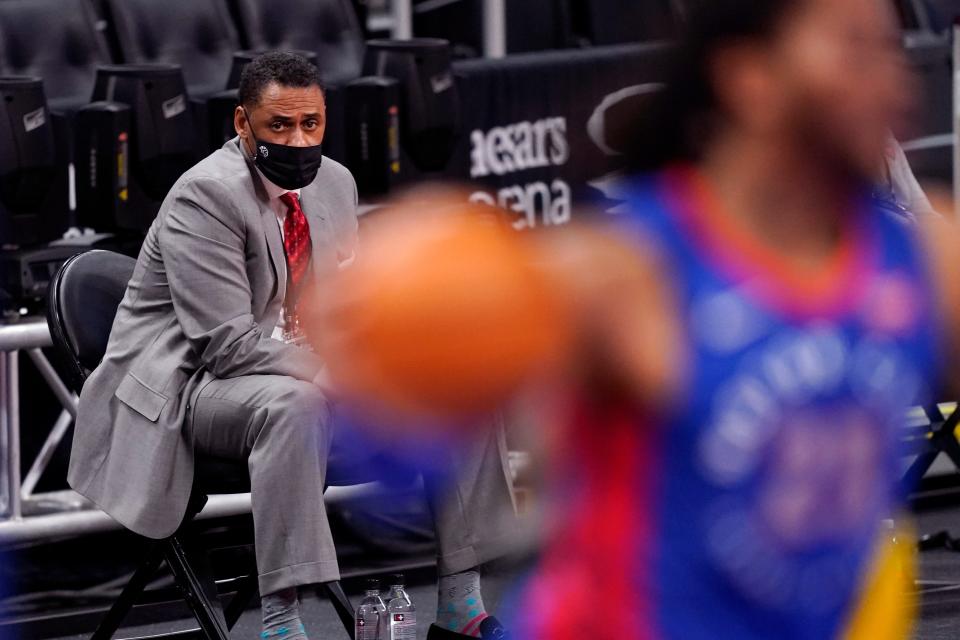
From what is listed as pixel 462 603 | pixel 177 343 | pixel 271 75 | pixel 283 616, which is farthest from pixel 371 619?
pixel 271 75

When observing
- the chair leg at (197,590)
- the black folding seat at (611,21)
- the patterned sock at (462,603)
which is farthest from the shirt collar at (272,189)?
the black folding seat at (611,21)

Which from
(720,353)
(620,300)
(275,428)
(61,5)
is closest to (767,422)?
(720,353)

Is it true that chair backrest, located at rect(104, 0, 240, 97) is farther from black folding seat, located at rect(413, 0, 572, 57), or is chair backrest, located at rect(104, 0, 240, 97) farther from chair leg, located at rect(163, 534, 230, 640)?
chair leg, located at rect(163, 534, 230, 640)

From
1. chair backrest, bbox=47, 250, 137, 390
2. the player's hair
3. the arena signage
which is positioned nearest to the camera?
the player's hair

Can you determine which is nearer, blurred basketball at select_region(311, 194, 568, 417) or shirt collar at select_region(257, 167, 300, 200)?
blurred basketball at select_region(311, 194, 568, 417)

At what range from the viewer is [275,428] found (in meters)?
3.67

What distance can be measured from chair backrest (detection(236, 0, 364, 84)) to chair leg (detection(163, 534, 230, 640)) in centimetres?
320

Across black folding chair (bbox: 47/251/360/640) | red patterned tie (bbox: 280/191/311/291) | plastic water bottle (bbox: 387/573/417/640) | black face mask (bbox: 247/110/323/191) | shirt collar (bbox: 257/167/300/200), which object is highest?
black face mask (bbox: 247/110/323/191)

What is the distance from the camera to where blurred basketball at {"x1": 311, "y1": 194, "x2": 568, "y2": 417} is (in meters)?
1.27

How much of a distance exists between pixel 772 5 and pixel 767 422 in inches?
13.2

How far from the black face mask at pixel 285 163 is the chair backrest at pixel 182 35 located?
2.29 meters

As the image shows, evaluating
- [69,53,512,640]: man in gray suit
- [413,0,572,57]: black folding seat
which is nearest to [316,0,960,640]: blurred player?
[69,53,512,640]: man in gray suit

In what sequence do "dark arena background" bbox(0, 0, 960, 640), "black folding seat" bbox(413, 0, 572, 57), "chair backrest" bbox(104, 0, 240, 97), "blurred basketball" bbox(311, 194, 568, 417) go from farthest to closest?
"black folding seat" bbox(413, 0, 572, 57) < "chair backrest" bbox(104, 0, 240, 97) < "dark arena background" bbox(0, 0, 960, 640) < "blurred basketball" bbox(311, 194, 568, 417)

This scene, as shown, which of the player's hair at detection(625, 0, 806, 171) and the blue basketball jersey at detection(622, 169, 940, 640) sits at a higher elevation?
the player's hair at detection(625, 0, 806, 171)
